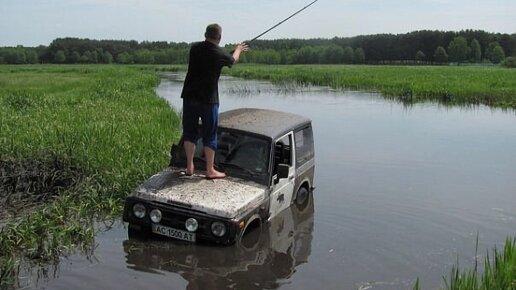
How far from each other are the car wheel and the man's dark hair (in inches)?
118

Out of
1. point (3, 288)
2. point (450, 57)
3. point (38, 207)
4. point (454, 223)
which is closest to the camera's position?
point (3, 288)

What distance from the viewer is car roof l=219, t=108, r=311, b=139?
7.89m

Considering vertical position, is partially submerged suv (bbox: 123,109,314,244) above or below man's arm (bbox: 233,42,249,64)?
below

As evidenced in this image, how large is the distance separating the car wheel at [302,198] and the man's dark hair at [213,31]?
2.99 meters

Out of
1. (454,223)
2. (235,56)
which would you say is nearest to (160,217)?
(235,56)

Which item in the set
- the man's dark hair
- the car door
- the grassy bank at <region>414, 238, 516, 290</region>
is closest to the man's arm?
the man's dark hair

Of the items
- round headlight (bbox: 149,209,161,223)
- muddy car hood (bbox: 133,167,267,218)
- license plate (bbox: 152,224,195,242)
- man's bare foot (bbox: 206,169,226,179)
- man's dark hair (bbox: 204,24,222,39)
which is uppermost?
man's dark hair (bbox: 204,24,222,39)

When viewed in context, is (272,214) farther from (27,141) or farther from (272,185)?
(27,141)

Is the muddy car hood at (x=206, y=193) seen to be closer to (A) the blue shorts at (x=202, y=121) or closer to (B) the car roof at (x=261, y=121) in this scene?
(A) the blue shorts at (x=202, y=121)

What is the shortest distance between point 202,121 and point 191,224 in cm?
156

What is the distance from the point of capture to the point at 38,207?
27.1ft

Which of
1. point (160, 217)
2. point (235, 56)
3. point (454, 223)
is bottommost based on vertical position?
point (454, 223)

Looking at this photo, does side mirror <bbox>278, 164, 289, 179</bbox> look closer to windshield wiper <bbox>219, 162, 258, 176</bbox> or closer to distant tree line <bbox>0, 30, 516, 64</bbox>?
windshield wiper <bbox>219, 162, 258, 176</bbox>

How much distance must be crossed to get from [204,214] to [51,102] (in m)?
16.4
